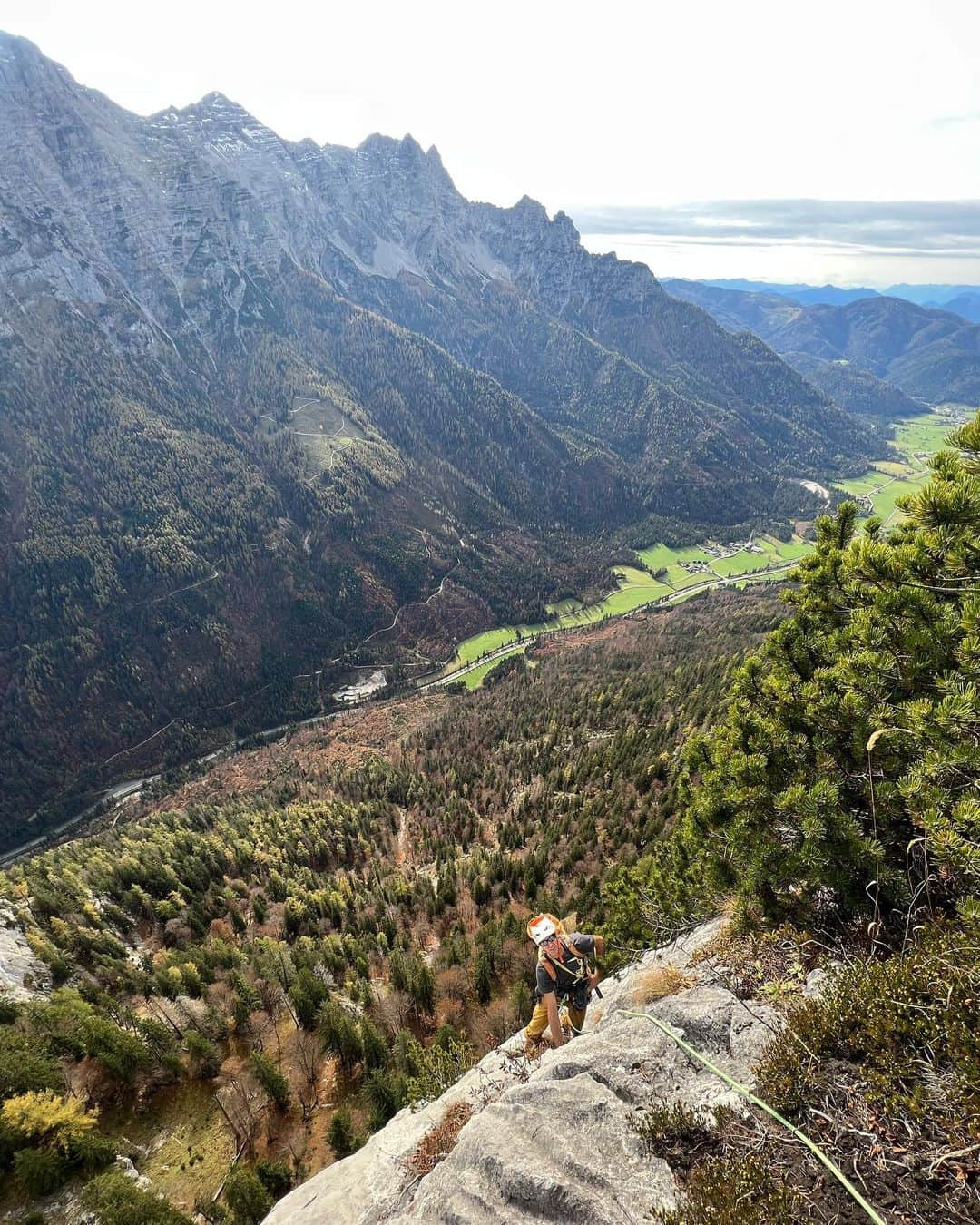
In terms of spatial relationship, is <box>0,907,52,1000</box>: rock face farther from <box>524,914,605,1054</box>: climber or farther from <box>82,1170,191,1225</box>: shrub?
<box>524,914,605,1054</box>: climber

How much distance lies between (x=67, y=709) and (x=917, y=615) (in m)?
203

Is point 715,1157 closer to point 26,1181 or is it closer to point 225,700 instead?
point 26,1181

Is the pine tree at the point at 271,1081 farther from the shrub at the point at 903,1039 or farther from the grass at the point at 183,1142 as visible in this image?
the shrub at the point at 903,1039

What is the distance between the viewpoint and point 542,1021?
14.9 m

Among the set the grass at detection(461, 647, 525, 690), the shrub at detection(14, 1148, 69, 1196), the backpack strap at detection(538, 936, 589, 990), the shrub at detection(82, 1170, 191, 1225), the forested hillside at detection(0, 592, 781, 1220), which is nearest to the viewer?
the backpack strap at detection(538, 936, 589, 990)

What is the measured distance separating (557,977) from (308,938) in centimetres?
3325

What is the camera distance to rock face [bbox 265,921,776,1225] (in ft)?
27.7

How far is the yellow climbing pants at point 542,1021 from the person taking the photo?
14406mm

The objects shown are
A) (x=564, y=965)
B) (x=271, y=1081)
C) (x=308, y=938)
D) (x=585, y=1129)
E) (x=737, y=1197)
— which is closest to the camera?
(x=737, y=1197)

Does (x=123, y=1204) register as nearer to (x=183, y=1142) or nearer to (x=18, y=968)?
(x=183, y=1142)

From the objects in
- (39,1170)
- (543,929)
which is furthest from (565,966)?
(39,1170)

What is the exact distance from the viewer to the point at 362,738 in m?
125

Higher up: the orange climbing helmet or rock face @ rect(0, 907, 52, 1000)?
the orange climbing helmet

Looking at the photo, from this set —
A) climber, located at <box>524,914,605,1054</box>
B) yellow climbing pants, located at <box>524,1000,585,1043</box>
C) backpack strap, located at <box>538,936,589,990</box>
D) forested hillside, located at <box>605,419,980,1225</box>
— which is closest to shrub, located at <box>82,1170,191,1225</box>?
yellow climbing pants, located at <box>524,1000,585,1043</box>
